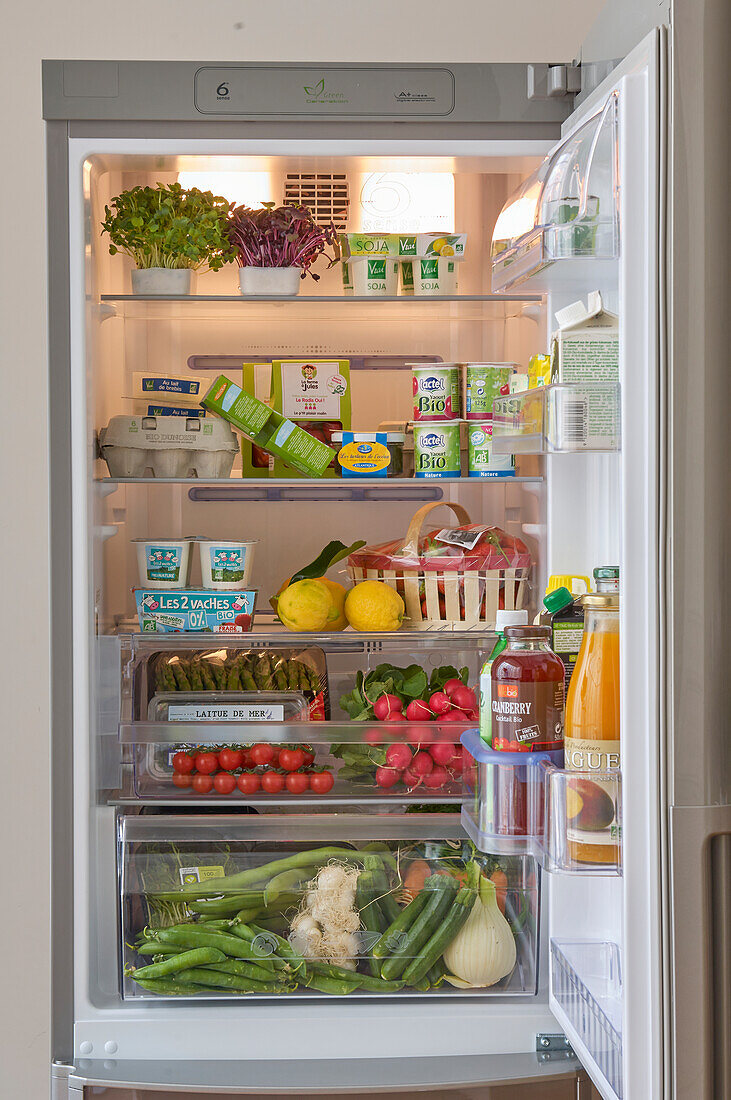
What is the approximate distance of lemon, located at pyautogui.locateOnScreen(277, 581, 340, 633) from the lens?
1.70 meters

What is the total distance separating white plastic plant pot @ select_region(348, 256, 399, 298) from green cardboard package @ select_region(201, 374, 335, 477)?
27 centimetres

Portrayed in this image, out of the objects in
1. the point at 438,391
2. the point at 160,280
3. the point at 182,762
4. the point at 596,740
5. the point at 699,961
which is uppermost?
the point at 160,280

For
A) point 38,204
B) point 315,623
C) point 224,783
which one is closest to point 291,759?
point 224,783

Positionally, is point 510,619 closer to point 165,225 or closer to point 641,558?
point 641,558

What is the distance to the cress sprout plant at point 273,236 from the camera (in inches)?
67.4

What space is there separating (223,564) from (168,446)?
9.1 inches

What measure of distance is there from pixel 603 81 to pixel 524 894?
51.5 inches

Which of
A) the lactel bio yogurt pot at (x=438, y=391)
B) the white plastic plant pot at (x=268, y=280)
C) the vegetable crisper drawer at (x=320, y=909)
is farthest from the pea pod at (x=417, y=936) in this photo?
the white plastic plant pot at (x=268, y=280)

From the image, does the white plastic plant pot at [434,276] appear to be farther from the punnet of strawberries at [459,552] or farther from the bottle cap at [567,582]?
the bottle cap at [567,582]

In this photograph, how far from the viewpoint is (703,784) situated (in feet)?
3.62

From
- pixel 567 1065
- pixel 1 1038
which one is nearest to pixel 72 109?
pixel 567 1065

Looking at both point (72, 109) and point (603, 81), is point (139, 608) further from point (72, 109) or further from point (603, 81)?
point (603, 81)

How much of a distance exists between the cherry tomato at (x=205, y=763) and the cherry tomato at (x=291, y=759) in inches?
4.7

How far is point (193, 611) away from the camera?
5.67 ft
